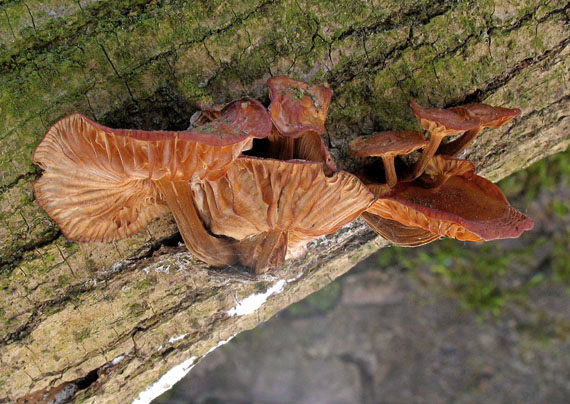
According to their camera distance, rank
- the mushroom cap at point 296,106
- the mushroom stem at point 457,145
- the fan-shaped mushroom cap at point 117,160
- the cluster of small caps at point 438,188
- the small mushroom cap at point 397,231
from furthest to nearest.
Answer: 1. the small mushroom cap at point 397,231
2. the mushroom stem at point 457,145
3. the cluster of small caps at point 438,188
4. the mushroom cap at point 296,106
5. the fan-shaped mushroom cap at point 117,160

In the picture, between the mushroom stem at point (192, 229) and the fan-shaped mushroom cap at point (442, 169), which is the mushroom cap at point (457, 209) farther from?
the mushroom stem at point (192, 229)

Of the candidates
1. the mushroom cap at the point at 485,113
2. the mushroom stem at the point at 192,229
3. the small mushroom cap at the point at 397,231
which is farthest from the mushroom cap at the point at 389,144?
the mushroom stem at the point at 192,229

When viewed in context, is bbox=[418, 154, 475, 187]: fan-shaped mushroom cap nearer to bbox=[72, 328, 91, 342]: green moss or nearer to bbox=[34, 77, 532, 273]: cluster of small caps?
bbox=[34, 77, 532, 273]: cluster of small caps

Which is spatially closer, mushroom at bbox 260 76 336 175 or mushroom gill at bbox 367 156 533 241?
mushroom at bbox 260 76 336 175

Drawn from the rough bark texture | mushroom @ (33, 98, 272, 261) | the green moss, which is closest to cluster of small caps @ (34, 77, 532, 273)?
mushroom @ (33, 98, 272, 261)

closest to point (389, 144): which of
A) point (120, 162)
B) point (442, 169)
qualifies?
point (442, 169)
